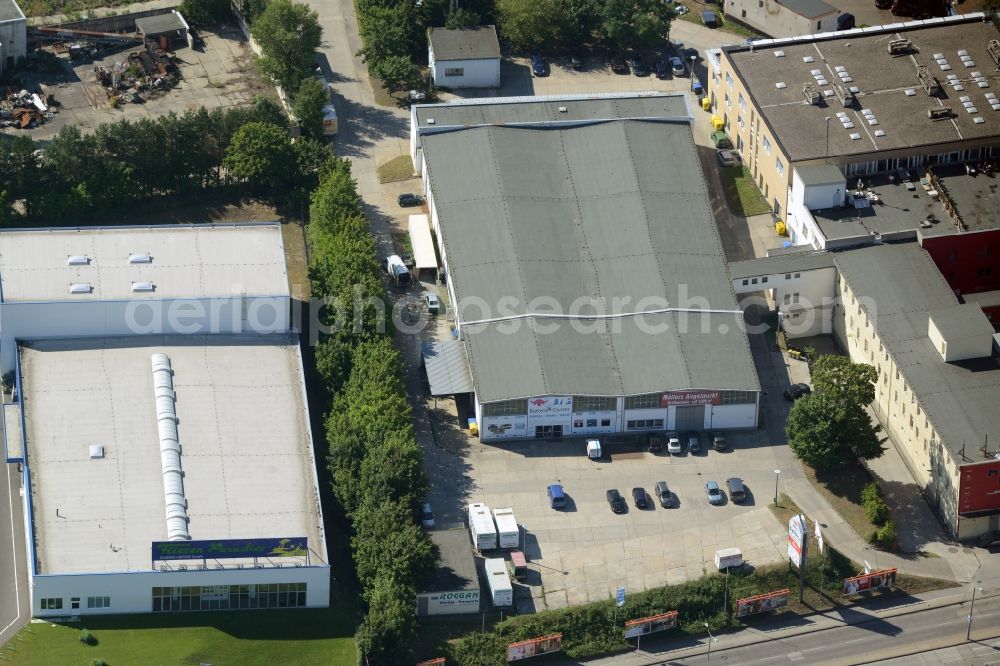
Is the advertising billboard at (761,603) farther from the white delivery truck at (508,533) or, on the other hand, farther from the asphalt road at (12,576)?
the asphalt road at (12,576)

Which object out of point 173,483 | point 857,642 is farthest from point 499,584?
point 857,642

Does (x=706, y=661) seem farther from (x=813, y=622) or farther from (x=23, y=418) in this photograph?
(x=23, y=418)

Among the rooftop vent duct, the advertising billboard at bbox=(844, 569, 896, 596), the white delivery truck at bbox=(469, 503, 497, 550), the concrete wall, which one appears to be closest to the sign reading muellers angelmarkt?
the concrete wall

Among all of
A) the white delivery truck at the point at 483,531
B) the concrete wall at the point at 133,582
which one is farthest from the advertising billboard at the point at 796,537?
the concrete wall at the point at 133,582

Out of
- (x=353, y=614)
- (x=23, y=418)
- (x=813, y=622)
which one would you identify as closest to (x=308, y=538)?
(x=353, y=614)

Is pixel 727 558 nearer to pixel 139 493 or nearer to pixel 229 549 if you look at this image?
pixel 229 549

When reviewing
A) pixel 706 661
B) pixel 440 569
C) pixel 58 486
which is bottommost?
pixel 706 661
